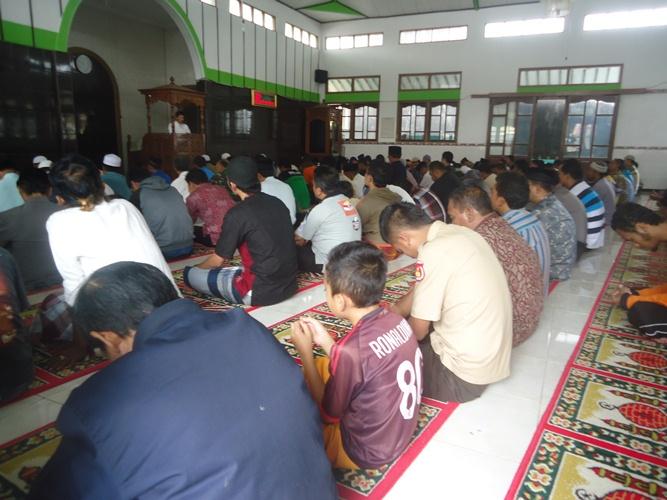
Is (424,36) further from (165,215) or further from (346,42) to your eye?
(165,215)

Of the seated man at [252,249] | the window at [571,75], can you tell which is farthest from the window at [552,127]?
the seated man at [252,249]

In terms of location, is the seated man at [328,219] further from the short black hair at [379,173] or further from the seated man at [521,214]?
the seated man at [521,214]

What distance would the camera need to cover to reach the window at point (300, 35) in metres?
12.6

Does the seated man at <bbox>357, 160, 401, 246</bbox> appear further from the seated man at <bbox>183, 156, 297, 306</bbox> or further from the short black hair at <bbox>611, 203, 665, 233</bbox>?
the short black hair at <bbox>611, 203, 665, 233</bbox>

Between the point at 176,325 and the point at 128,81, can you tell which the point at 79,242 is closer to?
the point at 176,325

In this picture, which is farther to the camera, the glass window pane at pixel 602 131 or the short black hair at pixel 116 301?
the glass window pane at pixel 602 131

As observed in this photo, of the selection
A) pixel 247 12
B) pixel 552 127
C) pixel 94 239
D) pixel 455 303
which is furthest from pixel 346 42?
pixel 455 303

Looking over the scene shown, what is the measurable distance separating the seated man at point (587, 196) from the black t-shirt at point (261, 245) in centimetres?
321

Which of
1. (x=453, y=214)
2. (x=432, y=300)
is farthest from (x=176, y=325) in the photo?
(x=453, y=214)

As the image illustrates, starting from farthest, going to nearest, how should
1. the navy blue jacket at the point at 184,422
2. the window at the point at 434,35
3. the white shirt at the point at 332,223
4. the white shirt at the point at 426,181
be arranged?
the window at the point at 434,35 < the white shirt at the point at 426,181 < the white shirt at the point at 332,223 < the navy blue jacket at the point at 184,422

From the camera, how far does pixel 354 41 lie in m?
13.8

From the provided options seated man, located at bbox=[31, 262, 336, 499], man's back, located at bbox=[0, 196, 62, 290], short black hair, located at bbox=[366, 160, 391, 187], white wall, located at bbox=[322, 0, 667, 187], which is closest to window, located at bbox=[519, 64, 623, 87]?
white wall, located at bbox=[322, 0, 667, 187]

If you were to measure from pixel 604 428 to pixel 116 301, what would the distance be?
76.0 inches

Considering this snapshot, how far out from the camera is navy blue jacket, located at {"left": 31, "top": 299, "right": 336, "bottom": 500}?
77cm
